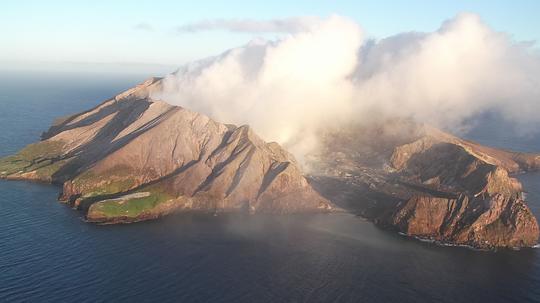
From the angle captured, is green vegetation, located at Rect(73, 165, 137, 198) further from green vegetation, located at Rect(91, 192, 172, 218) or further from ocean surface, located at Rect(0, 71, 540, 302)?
ocean surface, located at Rect(0, 71, 540, 302)

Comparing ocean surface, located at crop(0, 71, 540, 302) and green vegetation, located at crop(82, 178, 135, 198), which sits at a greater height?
green vegetation, located at crop(82, 178, 135, 198)

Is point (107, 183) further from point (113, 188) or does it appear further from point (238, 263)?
point (238, 263)

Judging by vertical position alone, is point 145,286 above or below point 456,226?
below

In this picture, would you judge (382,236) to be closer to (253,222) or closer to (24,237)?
(253,222)

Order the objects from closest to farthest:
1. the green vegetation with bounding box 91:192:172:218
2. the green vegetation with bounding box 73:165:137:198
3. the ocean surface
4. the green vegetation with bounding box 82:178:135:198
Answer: the ocean surface → the green vegetation with bounding box 91:192:172:218 → the green vegetation with bounding box 82:178:135:198 → the green vegetation with bounding box 73:165:137:198

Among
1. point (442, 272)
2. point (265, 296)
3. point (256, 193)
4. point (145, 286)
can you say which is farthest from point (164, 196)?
point (442, 272)

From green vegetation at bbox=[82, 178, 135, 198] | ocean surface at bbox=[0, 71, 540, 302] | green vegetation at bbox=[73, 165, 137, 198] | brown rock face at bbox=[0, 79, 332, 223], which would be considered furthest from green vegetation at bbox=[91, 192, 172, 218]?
green vegetation at bbox=[73, 165, 137, 198]

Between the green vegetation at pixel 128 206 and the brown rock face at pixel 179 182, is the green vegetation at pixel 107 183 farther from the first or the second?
the green vegetation at pixel 128 206
